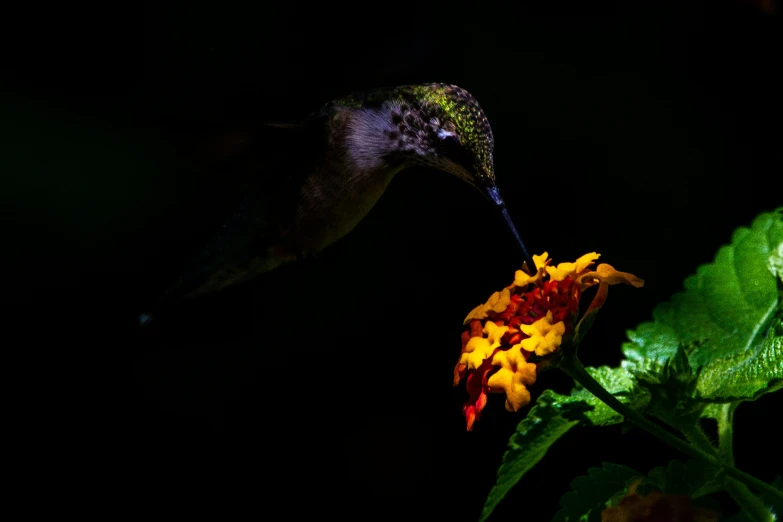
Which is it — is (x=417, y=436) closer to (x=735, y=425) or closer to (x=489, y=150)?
(x=735, y=425)

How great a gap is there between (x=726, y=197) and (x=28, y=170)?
3.27 feet

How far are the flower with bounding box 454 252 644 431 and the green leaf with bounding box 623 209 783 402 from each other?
0.14 meters

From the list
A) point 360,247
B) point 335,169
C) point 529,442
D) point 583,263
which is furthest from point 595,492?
point 360,247

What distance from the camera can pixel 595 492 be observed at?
54 cm

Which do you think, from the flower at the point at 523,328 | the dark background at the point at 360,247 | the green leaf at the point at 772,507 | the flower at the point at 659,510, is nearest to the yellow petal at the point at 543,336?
the flower at the point at 523,328

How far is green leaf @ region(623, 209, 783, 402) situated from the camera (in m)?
0.67

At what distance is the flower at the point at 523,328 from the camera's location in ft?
1.60

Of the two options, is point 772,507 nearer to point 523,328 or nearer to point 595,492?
point 595,492

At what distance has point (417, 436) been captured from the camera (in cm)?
112

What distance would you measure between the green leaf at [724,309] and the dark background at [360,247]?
0.21 m

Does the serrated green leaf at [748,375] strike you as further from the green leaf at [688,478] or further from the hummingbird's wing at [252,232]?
the hummingbird's wing at [252,232]

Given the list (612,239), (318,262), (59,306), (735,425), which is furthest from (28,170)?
(735,425)

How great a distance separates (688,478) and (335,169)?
48 cm

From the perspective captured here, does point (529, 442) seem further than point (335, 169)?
No
